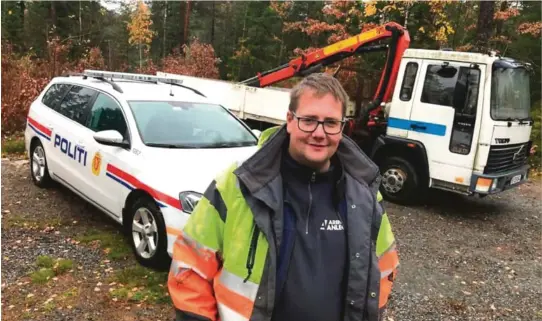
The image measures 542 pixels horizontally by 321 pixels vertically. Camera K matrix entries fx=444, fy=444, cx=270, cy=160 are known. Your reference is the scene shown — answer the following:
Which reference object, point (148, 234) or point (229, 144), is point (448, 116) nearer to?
point (229, 144)

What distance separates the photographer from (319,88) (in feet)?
5.80

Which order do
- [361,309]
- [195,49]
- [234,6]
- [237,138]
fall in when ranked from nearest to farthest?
[361,309], [237,138], [195,49], [234,6]

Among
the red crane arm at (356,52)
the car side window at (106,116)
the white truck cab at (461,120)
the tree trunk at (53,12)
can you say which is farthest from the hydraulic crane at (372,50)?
the tree trunk at (53,12)

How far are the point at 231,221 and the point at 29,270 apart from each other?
3.47 m

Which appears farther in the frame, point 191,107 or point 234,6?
point 234,6

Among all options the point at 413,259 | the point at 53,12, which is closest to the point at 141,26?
the point at 53,12

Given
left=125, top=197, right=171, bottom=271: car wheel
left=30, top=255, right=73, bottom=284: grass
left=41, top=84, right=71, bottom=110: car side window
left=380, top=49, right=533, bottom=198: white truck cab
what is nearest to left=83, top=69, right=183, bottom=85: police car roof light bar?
left=41, top=84, right=71, bottom=110: car side window

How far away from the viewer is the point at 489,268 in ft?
17.1

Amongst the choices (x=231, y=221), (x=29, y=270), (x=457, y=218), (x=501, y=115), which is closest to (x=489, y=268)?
(x=457, y=218)

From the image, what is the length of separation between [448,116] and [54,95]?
18.9 ft

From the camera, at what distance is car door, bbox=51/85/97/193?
528 cm

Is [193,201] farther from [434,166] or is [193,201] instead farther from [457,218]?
[457,218]

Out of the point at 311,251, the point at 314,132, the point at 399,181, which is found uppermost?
the point at 314,132

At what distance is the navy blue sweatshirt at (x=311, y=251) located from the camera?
1.72 meters
